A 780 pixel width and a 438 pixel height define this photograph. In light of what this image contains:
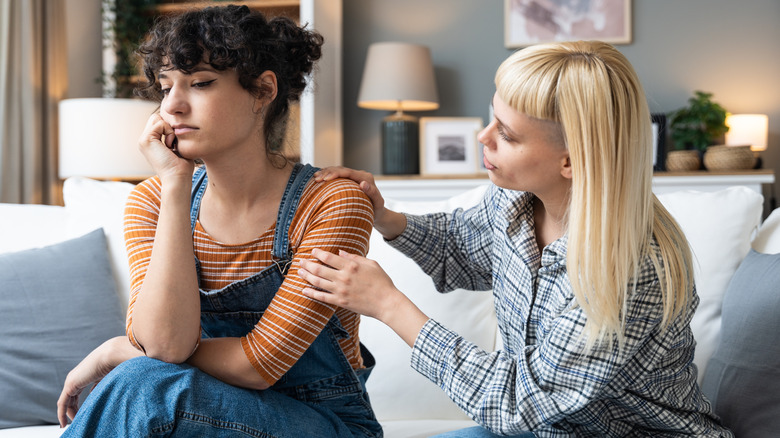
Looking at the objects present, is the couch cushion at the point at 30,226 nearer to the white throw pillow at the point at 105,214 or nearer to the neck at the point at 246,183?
the white throw pillow at the point at 105,214

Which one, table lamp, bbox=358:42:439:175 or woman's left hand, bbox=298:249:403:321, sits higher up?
table lamp, bbox=358:42:439:175

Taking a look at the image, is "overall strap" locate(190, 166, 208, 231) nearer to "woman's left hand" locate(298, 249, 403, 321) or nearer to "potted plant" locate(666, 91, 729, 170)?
"woman's left hand" locate(298, 249, 403, 321)

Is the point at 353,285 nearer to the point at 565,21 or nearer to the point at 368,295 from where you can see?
the point at 368,295

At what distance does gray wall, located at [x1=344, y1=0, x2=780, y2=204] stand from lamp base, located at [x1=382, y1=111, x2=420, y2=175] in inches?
14.1

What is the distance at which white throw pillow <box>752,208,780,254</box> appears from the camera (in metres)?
1.58

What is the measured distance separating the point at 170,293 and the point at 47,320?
0.66 m

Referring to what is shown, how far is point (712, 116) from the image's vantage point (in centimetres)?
367

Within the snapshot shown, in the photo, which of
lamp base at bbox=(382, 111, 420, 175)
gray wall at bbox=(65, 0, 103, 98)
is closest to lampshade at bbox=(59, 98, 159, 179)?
gray wall at bbox=(65, 0, 103, 98)

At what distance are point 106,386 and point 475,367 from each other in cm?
54

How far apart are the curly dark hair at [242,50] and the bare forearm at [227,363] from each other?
0.38m

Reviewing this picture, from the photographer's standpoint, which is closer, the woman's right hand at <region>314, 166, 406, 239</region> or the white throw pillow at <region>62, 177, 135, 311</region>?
the woman's right hand at <region>314, 166, 406, 239</region>

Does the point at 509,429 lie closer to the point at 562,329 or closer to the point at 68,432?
the point at 562,329

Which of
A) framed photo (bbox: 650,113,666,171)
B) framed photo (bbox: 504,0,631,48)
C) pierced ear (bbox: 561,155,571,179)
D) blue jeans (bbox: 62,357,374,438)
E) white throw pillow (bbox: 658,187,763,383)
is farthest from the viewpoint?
framed photo (bbox: 504,0,631,48)

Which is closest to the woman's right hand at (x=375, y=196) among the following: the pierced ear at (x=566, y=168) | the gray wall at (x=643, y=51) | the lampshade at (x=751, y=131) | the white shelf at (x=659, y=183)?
the pierced ear at (x=566, y=168)
